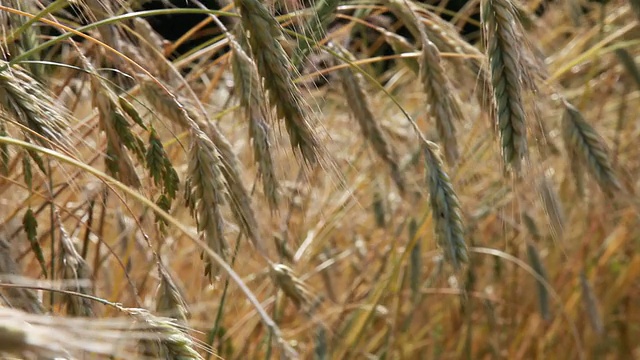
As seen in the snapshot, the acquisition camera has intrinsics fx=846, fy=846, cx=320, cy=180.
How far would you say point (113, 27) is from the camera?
111 centimetres

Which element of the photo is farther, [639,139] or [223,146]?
[639,139]

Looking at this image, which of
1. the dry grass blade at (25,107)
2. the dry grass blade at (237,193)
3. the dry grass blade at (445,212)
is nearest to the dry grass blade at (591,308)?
the dry grass blade at (445,212)

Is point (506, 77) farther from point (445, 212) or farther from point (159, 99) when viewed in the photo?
point (159, 99)

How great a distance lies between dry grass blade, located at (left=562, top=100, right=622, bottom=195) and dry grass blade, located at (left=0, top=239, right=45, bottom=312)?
0.93m

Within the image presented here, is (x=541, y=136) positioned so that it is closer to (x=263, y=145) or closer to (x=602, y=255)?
(x=263, y=145)

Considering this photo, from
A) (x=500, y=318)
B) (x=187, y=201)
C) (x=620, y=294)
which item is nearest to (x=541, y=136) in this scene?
(x=187, y=201)

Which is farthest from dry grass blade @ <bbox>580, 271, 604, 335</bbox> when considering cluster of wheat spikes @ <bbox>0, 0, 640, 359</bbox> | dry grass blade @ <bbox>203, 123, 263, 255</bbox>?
dry grass blade @ <bbox>203, 123, 263, 255</bbox>

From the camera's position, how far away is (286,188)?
1773mm

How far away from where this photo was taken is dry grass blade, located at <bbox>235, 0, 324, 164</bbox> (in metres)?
0.85

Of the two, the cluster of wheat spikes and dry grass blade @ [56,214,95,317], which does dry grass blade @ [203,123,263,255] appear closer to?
the cluster of wheat spikes

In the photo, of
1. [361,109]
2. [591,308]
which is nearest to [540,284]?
[591,308]

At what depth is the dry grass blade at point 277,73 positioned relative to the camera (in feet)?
2.78

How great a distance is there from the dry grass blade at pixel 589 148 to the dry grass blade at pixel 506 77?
1.30 ft

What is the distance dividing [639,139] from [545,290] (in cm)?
86
